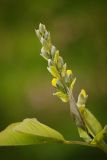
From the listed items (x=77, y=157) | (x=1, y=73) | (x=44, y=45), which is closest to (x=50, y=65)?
(x=44, y=45)

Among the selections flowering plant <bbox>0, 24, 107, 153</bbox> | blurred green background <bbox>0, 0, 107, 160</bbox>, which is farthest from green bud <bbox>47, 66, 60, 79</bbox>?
blurred green background <bbox>0, 0, 107, 160</bbox>

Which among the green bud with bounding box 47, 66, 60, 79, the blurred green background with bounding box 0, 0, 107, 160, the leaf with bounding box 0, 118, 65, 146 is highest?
the blurred green background with bounding box 0, 0, 107, 160

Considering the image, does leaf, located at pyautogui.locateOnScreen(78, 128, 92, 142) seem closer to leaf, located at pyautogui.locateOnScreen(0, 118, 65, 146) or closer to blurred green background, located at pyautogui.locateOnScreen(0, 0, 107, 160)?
leaf, located at pyautogui.locateOnScreen(0, 118, 65, 146)

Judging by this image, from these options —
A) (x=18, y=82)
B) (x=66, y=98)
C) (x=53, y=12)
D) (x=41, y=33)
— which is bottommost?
(x=66, y=98)

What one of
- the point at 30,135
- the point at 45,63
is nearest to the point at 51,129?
the point at 30,135

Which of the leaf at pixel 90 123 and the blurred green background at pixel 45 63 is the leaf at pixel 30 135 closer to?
the leaf at pixel 90 123

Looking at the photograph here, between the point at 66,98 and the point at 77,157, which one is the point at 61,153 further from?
the point at 66,98
